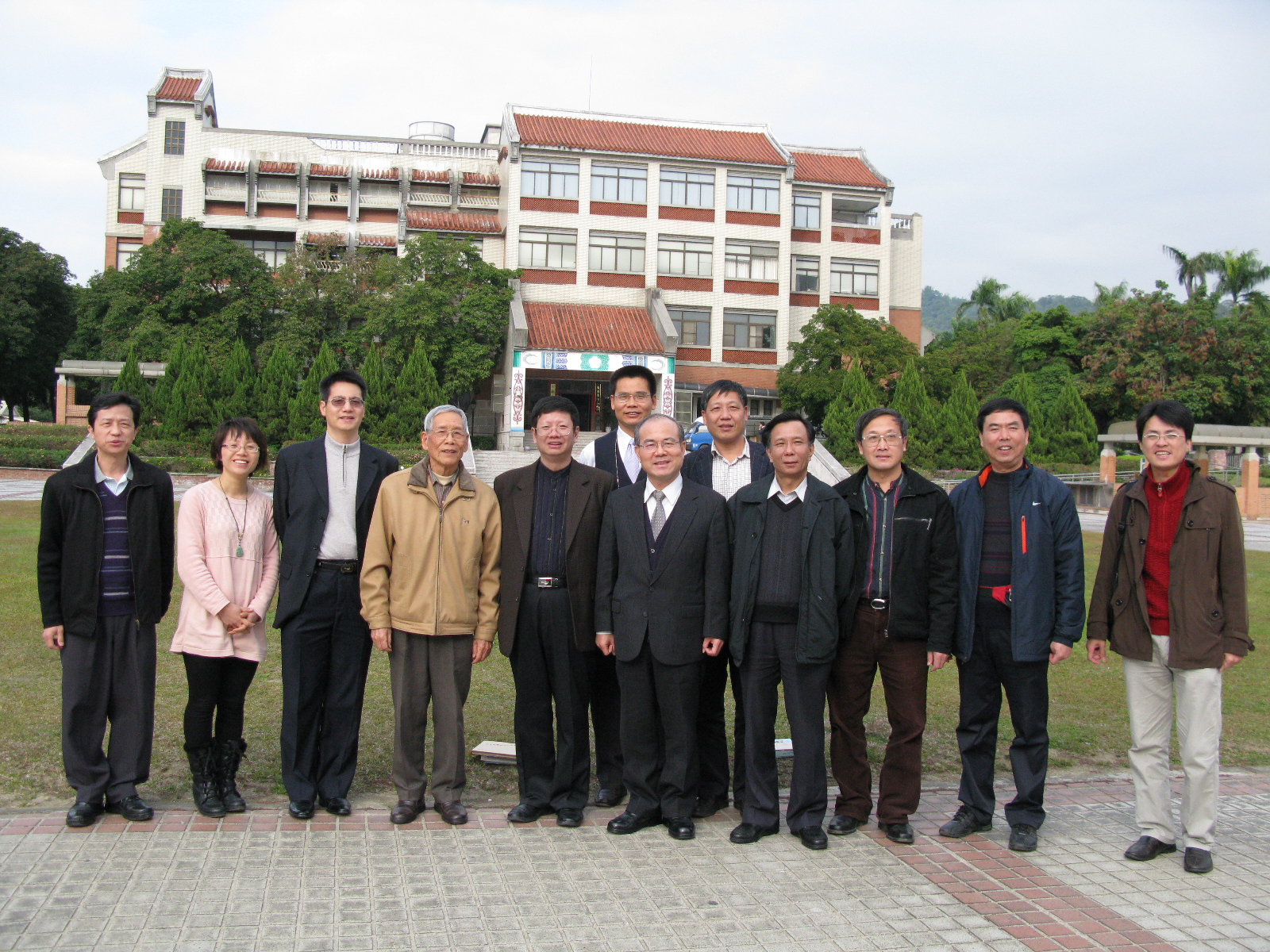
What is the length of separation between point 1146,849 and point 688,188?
3941cm

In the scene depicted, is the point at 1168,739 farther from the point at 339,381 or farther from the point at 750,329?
the point at 750,329

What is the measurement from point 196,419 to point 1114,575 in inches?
1207

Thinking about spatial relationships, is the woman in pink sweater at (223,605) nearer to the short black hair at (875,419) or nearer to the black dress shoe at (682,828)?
the black dress shoe at (682,828)

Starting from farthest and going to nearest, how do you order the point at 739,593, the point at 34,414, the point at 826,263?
the point at 34,414, the point at 826,263, the point at 739,593

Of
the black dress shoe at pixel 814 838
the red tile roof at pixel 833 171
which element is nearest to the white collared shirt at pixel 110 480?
the black dress shoe at pixel 814 838

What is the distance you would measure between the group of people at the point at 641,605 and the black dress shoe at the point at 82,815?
68 mm

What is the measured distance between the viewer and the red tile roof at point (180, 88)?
42562mm

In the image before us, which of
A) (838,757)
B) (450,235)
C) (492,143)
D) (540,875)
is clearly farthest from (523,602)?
(492,143)

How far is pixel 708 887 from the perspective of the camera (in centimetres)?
421

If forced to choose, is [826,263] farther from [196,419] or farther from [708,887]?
[708,887]

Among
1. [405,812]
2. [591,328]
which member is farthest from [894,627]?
[591,328]

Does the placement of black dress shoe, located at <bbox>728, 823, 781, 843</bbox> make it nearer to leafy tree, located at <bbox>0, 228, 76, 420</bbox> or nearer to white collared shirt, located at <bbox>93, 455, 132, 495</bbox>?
white collared shirt, located at <bbox>93, 455, 132, 495</bbox>

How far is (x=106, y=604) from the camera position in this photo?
487cm

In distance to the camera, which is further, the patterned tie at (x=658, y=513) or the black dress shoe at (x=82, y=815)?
the patterned tie at (x=658, y=513)
